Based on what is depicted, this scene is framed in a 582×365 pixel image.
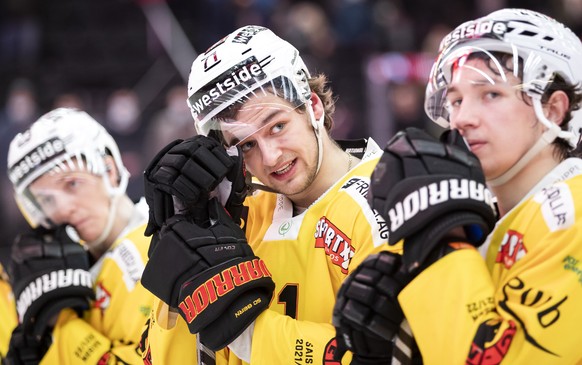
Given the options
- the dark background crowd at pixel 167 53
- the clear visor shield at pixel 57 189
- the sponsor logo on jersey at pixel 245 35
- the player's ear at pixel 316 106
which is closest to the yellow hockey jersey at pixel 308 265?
the player's ear at pixel 316 106

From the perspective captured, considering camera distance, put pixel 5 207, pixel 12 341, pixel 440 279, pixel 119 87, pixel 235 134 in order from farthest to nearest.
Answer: pixel 119 87, pixel 5 207, pixel 12 341, pixel 235 134, pixel 440 279

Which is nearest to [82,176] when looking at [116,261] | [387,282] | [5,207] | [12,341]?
[116,261]

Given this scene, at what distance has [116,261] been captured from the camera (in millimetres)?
3838

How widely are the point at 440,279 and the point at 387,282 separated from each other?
0.48 ft

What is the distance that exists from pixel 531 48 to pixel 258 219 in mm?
1161

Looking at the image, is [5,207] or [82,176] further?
[5,207]

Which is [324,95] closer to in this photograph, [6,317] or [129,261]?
[129,261]

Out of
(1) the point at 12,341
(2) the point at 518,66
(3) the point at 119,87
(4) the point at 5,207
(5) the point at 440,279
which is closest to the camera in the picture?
→ (5) the point at 440,279

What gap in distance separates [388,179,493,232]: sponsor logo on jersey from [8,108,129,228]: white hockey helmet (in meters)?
2.03

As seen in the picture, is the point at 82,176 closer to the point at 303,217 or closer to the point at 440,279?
the point at 303,217

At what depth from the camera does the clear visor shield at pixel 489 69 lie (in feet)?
8.42

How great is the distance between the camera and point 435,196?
229 cm

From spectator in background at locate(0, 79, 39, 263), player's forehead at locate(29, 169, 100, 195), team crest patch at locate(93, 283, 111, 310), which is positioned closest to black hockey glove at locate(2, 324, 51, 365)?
team crest patch at locate(93, 283, 111, 310)

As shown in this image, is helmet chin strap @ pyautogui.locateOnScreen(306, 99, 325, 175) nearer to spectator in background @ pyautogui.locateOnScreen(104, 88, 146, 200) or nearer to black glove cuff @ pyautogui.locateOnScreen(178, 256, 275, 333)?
black glove cuff @ pyautogui.locateOnScreen(178, 256, 275, 333)
